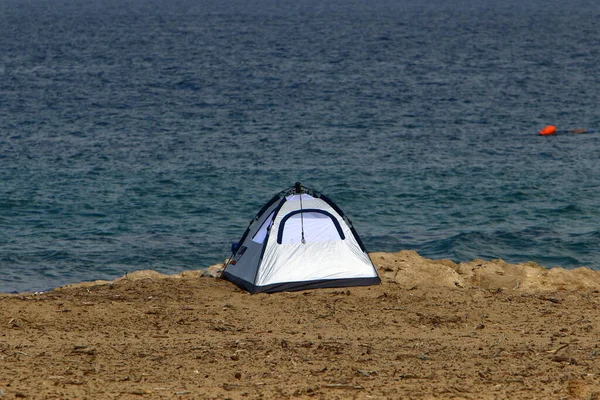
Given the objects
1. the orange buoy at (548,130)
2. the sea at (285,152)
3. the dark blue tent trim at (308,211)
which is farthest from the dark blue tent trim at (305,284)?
the orange buoy at (548,130)

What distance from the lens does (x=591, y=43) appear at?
76.5 m

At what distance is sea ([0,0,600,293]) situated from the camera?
23359 millimetres

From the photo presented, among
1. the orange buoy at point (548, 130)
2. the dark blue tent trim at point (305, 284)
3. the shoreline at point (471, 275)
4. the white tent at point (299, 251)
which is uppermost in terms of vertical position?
the white tent at point (299, 251)

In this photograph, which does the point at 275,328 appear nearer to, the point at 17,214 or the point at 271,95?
the point at 17,214

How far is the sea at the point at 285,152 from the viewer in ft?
76.6

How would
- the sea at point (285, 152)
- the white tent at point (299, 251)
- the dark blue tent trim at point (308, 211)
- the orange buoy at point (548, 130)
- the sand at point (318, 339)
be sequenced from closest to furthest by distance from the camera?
the sand at point (318, 339), the white tent at point (299, 251), the dark blue tent trim at point (308, 211), the sea at point (285, 152), the orange buoy at point (548, 130)

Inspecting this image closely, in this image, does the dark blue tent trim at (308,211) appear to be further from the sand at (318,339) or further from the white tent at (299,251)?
the sand at (318,339)

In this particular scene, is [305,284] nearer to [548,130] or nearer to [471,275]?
[471,275]

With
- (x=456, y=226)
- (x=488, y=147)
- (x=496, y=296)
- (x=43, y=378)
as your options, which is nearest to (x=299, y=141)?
(x=488, y=147)

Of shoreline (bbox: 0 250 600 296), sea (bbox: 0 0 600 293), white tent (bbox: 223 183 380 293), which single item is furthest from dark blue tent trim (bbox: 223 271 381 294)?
sea (bbox: 0 0 600 293)

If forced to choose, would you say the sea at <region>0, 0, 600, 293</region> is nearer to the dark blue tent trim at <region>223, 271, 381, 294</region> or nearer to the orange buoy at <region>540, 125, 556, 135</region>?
the orange buoy at <region>540, 125, 556, 135</region>

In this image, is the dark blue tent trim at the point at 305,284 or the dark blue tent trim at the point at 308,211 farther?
the dark blue tent trim at the point at 308,211

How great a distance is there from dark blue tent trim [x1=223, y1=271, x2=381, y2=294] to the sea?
19.7 ft

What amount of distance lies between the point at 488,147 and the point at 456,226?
10330mm
